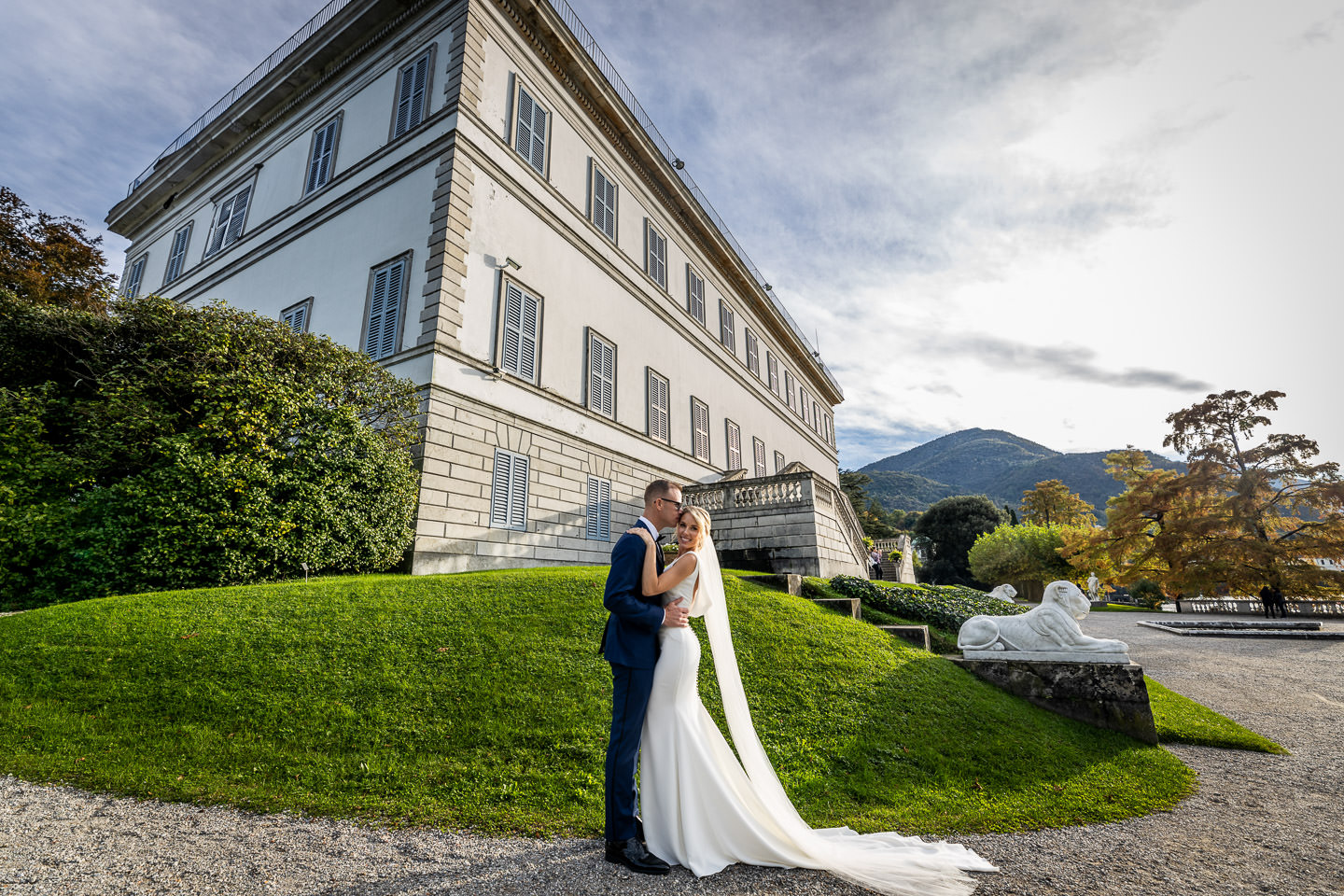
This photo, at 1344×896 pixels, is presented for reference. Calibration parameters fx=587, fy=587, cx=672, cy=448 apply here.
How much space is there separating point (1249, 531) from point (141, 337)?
33.3m

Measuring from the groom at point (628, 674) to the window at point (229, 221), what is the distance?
2146cm

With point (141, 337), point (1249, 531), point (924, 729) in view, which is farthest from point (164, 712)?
point (1249, 531)

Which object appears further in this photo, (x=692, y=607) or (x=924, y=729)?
(x=924, y=729)

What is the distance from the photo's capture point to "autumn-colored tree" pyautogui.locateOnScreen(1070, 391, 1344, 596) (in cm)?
2062

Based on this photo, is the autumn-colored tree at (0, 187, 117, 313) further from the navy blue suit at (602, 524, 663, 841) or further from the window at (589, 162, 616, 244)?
the navy blue suit at (602, 524, 663, 841)

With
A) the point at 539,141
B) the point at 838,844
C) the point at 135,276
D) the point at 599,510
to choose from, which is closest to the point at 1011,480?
the point at 599,510

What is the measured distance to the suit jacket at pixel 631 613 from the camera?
Answer: 350 centimetres

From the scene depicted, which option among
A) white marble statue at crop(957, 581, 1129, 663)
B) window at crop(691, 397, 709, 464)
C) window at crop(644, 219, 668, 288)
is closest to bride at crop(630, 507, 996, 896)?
white marble statue at crop(957, 581, 1129, 663)

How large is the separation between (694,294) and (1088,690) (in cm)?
1953

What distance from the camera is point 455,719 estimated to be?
5.14m

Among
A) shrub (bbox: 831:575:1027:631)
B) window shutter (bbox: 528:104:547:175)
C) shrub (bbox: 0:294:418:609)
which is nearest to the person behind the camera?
shrub (bbox: 0:294:418:609)

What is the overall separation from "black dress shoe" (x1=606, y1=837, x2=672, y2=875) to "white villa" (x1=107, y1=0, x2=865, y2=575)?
29.2 feet

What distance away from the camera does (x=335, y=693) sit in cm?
543

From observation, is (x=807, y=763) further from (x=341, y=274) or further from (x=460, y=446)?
(x=341, y=274)
